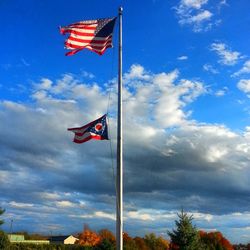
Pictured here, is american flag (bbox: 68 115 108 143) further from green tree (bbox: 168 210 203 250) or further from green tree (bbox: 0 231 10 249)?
green tree (bbox: 0 231 10 249)

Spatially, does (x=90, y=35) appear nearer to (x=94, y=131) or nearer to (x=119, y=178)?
(x=94, y=131)

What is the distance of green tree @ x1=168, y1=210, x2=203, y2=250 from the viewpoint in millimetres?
42219

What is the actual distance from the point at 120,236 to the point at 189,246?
89.5 ft

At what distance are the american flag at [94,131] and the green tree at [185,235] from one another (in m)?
27.2

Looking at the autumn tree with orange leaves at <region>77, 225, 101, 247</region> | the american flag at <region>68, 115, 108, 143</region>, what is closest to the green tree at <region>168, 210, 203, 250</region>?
the american flag at <region>68, 115, 108, 143</region>

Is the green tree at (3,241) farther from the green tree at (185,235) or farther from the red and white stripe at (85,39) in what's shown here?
the red and white stripe at (85,39)

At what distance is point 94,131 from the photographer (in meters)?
17.8

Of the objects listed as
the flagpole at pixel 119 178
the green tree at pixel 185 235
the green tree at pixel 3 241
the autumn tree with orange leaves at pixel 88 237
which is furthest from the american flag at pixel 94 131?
the autumn tree with orange leaves at pixel 88 237

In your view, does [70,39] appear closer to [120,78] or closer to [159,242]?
[120,78]

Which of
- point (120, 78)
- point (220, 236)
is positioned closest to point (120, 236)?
point (120, 78)

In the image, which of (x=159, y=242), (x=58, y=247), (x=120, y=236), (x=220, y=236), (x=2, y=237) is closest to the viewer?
(x=120, y=236)

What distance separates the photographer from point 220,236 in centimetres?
11894

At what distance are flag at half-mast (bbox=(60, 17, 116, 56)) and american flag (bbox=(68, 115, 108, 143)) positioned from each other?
2.81m

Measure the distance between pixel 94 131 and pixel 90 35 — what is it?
13.1 feet
